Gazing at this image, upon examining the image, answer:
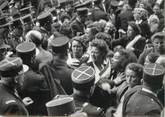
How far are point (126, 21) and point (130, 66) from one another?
1940mm

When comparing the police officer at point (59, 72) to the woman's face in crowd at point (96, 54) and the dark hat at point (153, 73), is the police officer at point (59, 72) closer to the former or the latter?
the woman's face in crowd at point (96, 54)

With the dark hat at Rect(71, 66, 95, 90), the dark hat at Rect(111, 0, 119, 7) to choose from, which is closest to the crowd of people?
the dark hat at Rect(71, 66, 95, 90)

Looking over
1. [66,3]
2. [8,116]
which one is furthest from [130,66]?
[66,3]

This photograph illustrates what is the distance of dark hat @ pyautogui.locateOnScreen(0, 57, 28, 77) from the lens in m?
3.75

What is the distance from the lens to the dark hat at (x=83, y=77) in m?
3.99

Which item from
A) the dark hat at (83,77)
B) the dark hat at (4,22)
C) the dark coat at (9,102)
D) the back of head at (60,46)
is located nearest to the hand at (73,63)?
the back of head at (60,46)

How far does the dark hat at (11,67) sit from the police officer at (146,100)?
2.45ft

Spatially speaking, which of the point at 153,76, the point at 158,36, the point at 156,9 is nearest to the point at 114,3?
the point at 156,9

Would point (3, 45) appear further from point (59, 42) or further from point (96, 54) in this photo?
point (96, 54)

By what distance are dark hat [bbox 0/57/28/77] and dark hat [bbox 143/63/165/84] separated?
0.84m

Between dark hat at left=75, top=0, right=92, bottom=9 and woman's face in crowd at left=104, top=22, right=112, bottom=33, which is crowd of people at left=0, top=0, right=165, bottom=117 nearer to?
woman's face in crowd at left=104, top=22, right=112, bottom=33

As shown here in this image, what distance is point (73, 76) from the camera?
4.21 metres

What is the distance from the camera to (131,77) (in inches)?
156

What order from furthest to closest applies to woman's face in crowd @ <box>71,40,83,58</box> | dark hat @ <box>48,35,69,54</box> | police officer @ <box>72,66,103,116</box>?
woman's face in crowd @ <box>71,40,83,58</box> < dark hat @ <box>48,35,69,54</box> < police officer @ <box>72,66,103,116</box>
